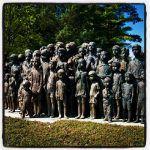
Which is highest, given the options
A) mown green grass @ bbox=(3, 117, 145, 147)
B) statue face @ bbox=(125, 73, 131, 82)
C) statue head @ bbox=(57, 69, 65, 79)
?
statue head @ bbox=(57, 69, 65, 79)

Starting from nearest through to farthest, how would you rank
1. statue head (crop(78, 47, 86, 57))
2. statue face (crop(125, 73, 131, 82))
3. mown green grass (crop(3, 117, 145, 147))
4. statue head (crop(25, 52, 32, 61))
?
mown green grass (crop(3, 117, 145, 147)), statue face (crop(125, 73, 131, 82)), statue head (crop(78, 47, 86, 57)), statue head (crop(25, 52, 32, 61))

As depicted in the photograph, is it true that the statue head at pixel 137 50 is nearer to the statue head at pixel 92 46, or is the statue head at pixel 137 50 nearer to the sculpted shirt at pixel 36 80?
the statue head at pixel 92 46

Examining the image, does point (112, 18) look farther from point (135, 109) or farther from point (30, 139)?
point (30, 139)

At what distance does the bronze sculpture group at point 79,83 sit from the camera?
995 centimetres

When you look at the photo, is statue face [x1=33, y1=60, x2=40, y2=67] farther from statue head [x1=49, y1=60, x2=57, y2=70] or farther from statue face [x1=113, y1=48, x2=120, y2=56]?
statue face [x1=113, y1=48, x2=120, y2=56]

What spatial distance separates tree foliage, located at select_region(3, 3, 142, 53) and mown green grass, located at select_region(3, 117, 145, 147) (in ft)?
4.24

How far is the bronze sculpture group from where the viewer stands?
32.6ft

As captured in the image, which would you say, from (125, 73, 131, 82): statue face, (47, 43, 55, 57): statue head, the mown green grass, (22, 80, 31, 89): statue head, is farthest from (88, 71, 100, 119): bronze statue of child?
(22, 80, 31, 89): statue head

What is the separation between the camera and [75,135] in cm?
984

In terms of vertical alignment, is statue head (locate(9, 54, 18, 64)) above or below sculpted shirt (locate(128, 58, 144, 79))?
above

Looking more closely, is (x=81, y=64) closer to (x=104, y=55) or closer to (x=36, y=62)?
(x=104, y=55)

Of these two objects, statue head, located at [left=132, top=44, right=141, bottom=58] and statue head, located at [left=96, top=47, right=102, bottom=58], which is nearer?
statue head, located at [left=132, top=44, right=141, bottom=58]

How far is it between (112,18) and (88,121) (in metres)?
1.72

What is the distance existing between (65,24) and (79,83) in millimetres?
987
